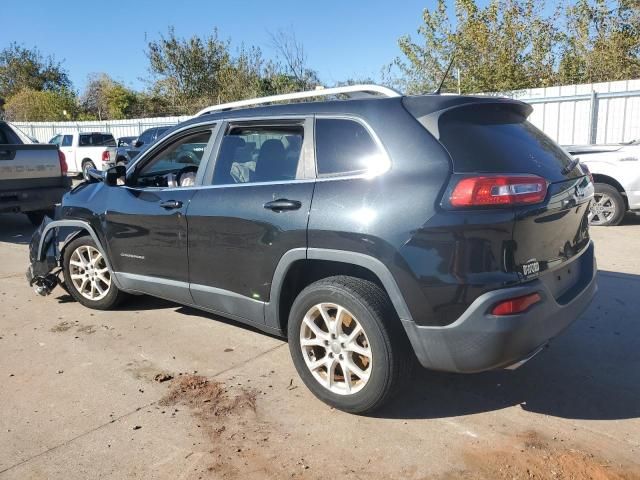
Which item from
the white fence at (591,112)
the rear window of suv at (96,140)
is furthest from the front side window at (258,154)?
the rear window of suv at (96,140)

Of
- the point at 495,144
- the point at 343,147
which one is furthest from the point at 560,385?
the point at 343,147

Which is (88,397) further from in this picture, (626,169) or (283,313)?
(626,169)

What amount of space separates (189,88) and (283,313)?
3266 centimetres

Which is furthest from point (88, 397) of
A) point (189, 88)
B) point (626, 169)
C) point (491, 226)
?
point (189, 88)

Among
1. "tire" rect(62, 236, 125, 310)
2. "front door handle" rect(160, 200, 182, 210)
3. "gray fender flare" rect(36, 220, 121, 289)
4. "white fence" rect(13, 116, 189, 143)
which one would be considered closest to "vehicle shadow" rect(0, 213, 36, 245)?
"gray fender flare" rect(36, 220, 121, 289)

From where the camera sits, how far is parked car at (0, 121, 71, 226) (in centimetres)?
870

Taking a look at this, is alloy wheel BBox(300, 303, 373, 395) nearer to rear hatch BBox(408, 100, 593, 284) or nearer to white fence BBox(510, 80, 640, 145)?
rear hatch BBox(408, 100, 593, 284)

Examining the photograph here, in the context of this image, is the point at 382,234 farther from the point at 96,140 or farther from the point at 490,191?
the point at 96,140

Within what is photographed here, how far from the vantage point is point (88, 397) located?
142 inches

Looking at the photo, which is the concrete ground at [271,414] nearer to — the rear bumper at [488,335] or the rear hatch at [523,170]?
the rear bumper at [488,335]

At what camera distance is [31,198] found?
9.02 meters

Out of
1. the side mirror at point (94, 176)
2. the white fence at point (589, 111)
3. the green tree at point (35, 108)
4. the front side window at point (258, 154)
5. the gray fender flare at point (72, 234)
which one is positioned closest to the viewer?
the front side window at point (258, 154)

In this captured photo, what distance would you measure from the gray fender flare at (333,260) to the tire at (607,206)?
6.61 meters

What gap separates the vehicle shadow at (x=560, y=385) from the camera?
330 cm
